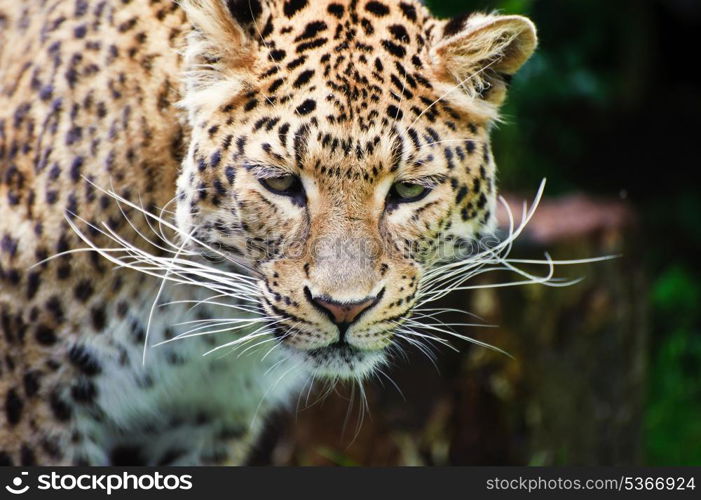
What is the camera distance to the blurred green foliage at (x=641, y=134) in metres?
11.0

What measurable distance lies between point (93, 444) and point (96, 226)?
1236mm

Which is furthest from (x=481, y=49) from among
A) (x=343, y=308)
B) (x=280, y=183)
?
(x=343, y=308)

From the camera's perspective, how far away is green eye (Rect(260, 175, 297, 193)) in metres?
4.42

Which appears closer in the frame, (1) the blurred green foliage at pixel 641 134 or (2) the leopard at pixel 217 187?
(2) the leopard at pixel 217 187

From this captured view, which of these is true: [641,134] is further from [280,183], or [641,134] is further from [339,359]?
[280,183]

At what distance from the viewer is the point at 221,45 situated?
4.56m

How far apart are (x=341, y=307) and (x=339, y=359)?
0.40 m

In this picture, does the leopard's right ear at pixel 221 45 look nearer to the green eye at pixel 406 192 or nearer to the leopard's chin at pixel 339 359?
the green eye at pixel 406 192

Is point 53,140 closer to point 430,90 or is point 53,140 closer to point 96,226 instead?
point 96,226

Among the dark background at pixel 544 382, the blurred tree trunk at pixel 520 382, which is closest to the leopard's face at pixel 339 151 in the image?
the blurred tree trunk at pixel 520 382

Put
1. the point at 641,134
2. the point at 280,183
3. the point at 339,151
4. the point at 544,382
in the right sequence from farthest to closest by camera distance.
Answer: the point at 641,134, the point at 544,382, the point at 280,183, the point at 339,151

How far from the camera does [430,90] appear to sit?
15.1 feet

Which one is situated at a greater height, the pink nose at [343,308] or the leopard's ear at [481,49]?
the leopard's ear at [481,49]

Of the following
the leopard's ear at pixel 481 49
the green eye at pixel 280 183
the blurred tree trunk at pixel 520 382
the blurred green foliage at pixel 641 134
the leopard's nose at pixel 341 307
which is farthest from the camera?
the blurred green foliage at pixel 641 134
